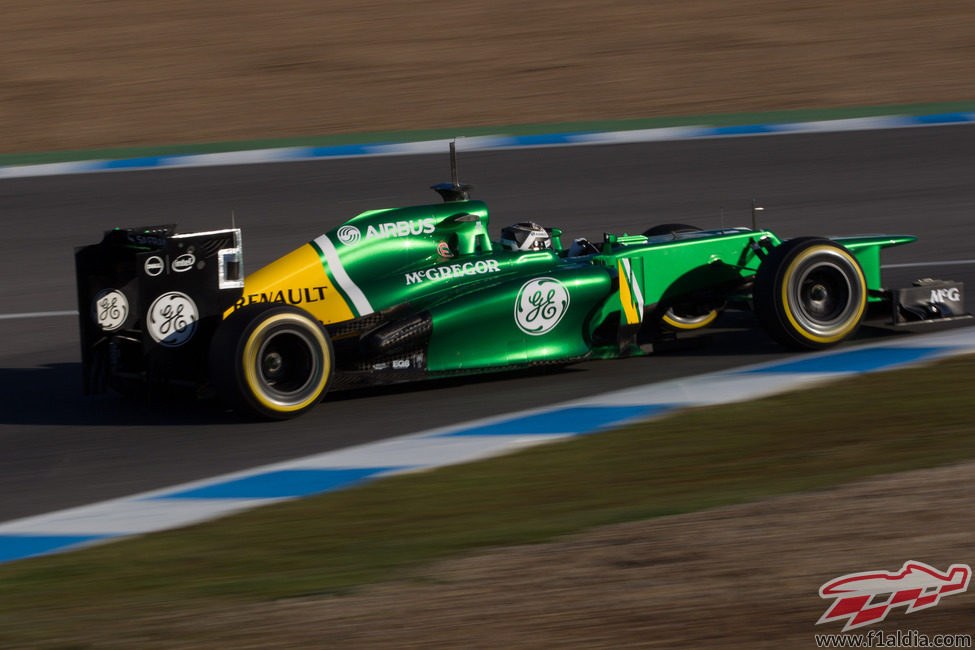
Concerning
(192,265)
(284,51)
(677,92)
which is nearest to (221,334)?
(192,265)

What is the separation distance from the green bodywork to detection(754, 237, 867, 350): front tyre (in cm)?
58

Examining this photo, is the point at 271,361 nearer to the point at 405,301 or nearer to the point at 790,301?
the point at 405,301

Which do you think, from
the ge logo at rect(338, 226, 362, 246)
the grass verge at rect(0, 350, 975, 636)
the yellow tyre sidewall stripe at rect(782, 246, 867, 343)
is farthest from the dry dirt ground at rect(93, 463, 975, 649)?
the ge logo at rect(338, 226, 362, 246)

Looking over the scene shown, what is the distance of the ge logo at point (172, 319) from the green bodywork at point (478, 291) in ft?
2.57

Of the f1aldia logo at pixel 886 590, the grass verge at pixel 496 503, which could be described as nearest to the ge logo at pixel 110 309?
the grass verge at pixel 496 503

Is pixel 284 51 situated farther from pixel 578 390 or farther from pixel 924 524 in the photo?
pixel 924 524

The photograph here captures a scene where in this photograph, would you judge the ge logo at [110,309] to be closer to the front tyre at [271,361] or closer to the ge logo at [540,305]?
the front tyre at [271,361]

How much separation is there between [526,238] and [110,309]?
243cm

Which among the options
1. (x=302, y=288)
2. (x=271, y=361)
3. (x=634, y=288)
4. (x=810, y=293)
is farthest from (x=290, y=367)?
(x=810, y=293)

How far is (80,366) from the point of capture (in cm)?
812

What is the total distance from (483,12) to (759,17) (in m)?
4.45

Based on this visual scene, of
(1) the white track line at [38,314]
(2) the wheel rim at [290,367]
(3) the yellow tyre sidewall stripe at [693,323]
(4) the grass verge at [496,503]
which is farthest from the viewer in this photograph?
(1) the white track line at [38,314]

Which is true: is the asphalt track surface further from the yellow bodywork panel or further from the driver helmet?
the driver helmet

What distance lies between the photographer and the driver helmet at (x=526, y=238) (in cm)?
749
